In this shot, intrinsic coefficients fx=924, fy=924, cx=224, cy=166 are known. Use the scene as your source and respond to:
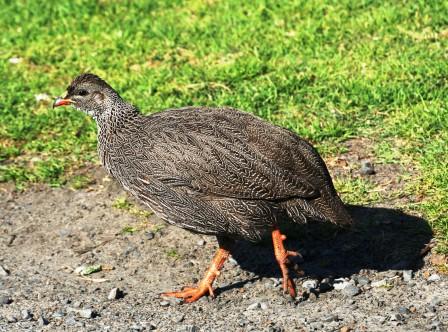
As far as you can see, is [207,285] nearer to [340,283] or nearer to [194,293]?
[194,293]

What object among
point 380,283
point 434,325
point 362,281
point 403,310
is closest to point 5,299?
point 362,281

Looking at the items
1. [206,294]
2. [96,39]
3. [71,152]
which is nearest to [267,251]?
[206,294]

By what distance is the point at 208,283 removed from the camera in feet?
20.4

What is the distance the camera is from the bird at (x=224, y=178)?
5.93 metres

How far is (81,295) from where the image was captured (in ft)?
20.6

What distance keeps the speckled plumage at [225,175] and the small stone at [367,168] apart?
1.15 m

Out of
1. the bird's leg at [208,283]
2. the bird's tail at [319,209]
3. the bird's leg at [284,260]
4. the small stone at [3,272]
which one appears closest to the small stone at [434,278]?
the bird's tail at [319,209]

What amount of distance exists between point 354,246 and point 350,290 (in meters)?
0.63

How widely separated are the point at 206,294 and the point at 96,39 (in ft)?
14.9

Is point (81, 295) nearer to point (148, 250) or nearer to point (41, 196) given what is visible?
point (148, 250)

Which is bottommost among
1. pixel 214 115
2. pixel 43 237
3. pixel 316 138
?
pixel 43 237

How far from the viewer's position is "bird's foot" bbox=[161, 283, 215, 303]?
20.2ft

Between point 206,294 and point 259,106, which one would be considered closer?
point 206,294

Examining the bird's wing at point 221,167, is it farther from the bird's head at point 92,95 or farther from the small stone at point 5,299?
the small stone at point 5,299
